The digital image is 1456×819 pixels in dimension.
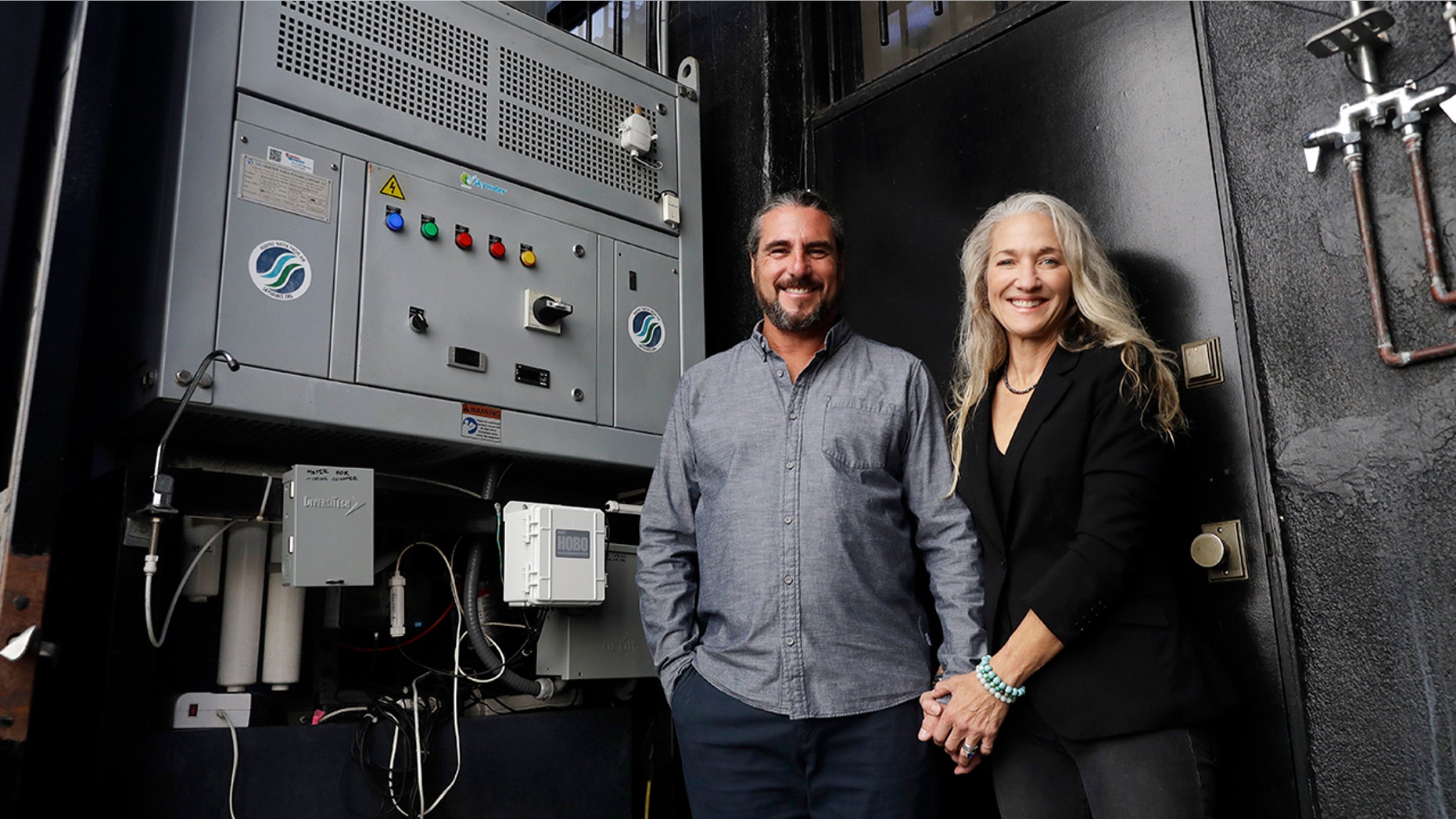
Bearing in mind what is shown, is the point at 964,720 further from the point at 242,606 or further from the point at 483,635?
the point at 242,606

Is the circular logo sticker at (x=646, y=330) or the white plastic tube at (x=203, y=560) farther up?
the circular logo sticker at (x=646, y=330)

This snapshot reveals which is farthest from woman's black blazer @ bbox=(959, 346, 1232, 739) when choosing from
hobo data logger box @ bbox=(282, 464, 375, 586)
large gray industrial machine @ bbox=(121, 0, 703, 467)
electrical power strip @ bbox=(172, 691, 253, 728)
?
electrical power strip @ bbox=(172, 691, 253, 728)

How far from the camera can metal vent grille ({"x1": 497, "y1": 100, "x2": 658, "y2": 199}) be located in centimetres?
229

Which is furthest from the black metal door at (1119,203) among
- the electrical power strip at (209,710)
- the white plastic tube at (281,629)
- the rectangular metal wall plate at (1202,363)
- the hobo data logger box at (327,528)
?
the electrical power strip at (209,710)

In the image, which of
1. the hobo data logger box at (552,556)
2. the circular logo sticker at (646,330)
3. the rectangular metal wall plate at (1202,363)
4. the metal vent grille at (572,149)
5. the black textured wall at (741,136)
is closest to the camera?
the rectangular metal wall plate at (1202,363)

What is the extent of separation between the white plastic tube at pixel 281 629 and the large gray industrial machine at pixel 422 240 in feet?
0.95

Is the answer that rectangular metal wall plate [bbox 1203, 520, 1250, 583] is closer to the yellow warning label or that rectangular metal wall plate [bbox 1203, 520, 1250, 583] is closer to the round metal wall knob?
the round metal wall knob

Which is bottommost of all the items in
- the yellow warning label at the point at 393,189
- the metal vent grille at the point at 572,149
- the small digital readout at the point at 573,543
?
the small digital readout at the point at 573,543

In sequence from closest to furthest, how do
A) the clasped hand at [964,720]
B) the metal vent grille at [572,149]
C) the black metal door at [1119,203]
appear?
the clasped hand at [964,720] → the black metal door at [1119,203] → the metal vent grille at [572,149]

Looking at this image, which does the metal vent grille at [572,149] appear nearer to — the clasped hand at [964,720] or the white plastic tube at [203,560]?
the white plastic tube at [203,560]

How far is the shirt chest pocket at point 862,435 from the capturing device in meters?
1.70

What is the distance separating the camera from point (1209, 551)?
1691mm

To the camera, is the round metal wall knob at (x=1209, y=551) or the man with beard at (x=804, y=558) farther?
the round metal wall knob at (x=1209, y=551)

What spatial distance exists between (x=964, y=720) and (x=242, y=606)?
139cm
